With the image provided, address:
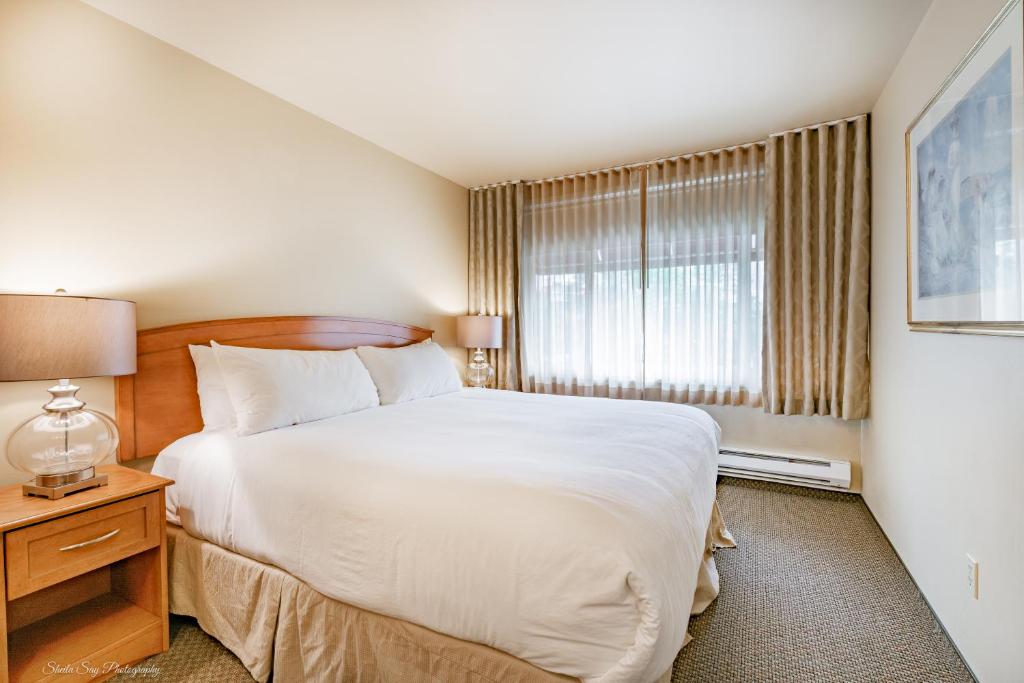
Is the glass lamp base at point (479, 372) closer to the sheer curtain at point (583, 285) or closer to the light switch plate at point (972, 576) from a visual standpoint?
the sheer curtain at point (583, 285)

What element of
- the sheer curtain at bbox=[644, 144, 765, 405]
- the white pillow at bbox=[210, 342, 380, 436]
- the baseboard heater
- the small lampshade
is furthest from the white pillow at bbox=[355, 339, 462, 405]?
the baseboard heater

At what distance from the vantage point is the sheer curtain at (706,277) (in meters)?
3.49

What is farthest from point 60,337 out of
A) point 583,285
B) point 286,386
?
point 583,285

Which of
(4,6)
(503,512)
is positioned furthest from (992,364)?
(4,6)

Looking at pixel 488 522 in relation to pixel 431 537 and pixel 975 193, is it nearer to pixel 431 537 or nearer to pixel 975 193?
pixel 431 537

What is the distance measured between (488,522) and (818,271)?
310cm

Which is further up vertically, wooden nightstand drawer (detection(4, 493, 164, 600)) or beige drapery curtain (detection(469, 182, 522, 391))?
beige drapery curtain (detection(469, 182, 522, 391))

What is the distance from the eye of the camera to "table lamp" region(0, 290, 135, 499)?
1.45 metres

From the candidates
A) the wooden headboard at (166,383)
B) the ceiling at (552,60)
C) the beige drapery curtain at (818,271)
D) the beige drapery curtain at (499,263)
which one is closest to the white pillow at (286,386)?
the wooden headboard at (166,383)

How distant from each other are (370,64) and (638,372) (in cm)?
289

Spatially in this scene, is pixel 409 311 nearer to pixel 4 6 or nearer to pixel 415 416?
pixel 415 416

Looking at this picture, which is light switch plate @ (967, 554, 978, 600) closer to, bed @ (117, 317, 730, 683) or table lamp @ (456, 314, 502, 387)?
bed @ (117, 317, 730, 683)

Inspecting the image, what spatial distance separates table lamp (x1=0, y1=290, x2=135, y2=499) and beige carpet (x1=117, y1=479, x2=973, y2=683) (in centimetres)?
74

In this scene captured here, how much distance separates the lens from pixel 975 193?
1.53 meters
